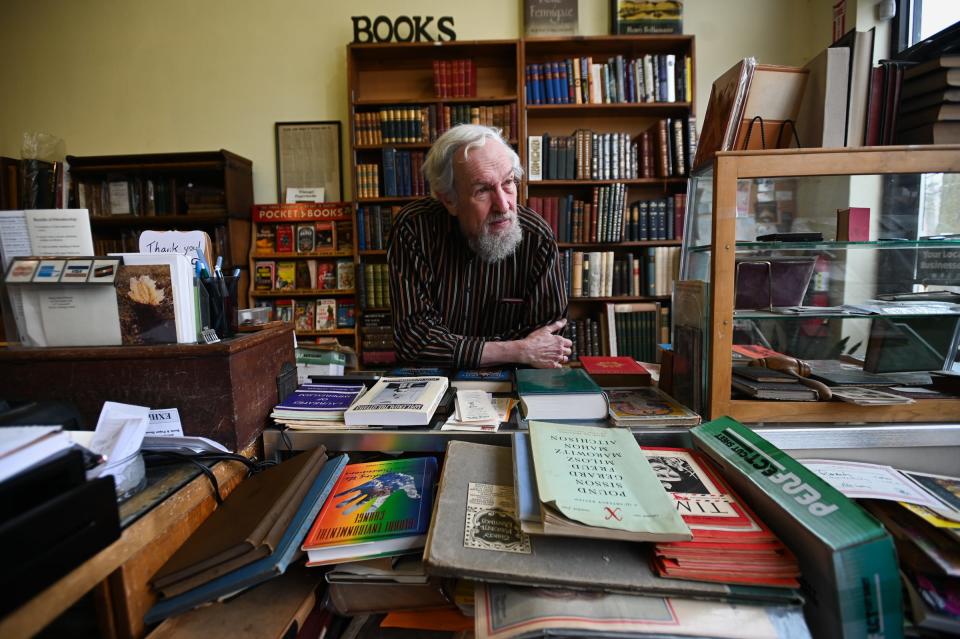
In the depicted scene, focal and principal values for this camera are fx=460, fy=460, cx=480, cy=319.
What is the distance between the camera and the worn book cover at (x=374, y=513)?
621mm

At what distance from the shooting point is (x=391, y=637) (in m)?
0.66

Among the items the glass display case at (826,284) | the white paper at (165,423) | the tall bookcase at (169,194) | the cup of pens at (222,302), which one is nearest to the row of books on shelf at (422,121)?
the tall bookcase at (169,194)

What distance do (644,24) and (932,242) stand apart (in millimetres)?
2574

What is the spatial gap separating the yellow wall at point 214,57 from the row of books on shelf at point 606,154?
0.42 metres

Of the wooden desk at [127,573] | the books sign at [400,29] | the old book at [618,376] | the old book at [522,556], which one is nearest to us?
the wooden desk at [127,573]

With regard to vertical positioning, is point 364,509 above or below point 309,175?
below

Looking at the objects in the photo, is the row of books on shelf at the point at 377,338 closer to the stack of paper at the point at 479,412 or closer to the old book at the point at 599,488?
the stack of paper at the point at 479,412

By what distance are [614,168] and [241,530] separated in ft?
9.58

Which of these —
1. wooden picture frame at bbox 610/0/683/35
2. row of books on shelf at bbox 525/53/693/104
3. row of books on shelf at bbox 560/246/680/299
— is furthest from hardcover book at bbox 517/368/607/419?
wooden picture frame at bbox 610/0/683/35

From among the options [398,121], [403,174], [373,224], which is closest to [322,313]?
[373,224]

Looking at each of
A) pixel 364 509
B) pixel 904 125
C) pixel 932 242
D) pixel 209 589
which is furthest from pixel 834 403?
pixel 209 589

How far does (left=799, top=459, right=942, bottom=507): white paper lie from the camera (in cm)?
68

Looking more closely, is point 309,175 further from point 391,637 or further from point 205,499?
point 391,637

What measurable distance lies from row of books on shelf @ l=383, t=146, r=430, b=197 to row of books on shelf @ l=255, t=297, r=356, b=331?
82cm
